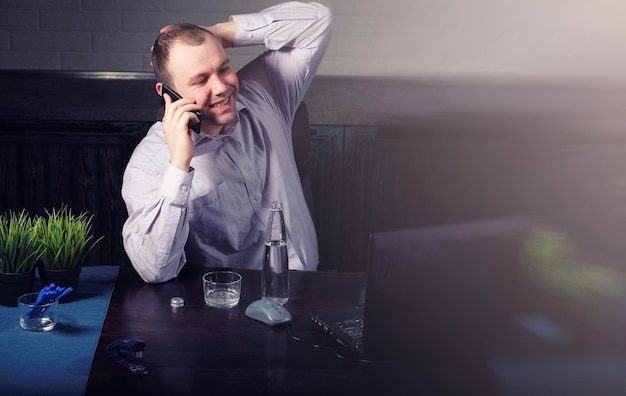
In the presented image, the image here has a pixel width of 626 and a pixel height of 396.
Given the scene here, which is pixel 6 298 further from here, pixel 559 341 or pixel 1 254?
pixel 559 341

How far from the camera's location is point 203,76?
160 cm

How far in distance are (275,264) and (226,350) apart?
0.24 m

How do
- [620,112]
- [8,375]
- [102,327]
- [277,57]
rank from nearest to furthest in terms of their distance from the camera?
[620,112], [8,375], [102,327], [277,57]

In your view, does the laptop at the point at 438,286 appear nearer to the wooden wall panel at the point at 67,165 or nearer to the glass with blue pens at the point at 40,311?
the glass with blue pens at the point at 40,311

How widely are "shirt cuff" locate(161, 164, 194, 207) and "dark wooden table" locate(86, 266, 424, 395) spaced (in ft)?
0.58

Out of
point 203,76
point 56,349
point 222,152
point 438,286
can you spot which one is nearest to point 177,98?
point 203,76

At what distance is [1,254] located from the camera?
48.6 inches

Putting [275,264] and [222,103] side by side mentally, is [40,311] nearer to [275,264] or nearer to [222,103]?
[275,264]

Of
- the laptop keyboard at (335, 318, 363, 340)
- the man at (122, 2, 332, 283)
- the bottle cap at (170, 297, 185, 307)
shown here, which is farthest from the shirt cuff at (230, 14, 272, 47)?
the laptop keyboard at (335, 318, 363, 340)

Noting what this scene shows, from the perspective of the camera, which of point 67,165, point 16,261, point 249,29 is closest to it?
point 16,261

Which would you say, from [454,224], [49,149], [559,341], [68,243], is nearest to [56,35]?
[49,149]

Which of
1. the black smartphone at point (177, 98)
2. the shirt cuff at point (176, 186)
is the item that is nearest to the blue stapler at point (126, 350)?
the shirt cuff at point (176, 186)

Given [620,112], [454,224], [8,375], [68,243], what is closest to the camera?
[620,112]

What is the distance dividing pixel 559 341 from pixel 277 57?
165 centimetres
